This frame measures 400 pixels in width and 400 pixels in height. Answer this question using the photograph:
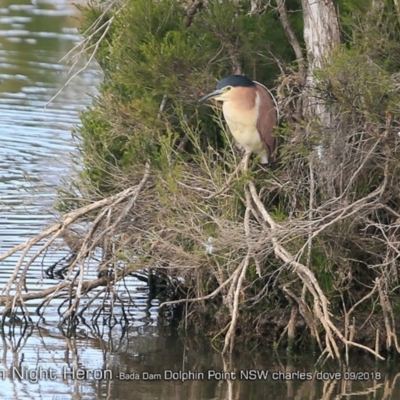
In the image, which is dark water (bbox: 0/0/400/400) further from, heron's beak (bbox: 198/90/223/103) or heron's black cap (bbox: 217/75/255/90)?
heron's black cap (bbox: 217/75/255/90)

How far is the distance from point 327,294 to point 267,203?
35.3 inches

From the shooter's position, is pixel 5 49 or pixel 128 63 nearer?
pixel 128 63

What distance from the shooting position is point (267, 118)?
348 inches

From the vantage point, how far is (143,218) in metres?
9.41

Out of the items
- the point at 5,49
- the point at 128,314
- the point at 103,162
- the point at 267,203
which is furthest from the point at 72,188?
the point at 5,49

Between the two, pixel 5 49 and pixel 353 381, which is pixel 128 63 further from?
pixel 5 49

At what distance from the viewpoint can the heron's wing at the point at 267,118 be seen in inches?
346

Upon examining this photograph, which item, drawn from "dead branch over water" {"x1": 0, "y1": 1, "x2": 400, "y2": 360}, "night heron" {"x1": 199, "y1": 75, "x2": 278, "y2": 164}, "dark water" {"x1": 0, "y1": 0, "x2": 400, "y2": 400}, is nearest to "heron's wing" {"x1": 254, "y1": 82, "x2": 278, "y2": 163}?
"night heron" {"x1": 199, "y1": 75, "x2": 278, "y2": 164}

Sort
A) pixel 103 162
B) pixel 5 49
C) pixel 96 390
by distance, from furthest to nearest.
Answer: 1. pixel 5 49
2. pixel 103 162
3. pixel 96 390

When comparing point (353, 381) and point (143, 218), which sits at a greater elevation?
point (143, 218)

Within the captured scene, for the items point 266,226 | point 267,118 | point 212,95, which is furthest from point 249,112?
point 266,226

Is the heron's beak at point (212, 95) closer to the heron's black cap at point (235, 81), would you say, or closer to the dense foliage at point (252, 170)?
the heron's black cap at point (235, 81)

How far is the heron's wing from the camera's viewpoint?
879 cm

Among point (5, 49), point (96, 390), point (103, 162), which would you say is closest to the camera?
point (96, 390)
